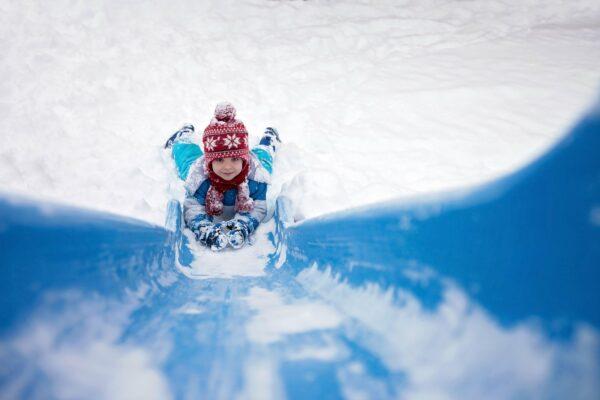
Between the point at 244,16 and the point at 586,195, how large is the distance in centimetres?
542

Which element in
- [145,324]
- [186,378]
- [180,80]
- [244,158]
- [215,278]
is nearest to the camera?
[186,378]

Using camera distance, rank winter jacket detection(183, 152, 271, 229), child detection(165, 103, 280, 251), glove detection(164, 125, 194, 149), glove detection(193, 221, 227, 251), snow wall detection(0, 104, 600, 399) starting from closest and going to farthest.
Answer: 1. snow wall detection(0, 104, 600, 399)
2. glove detection(193, 221, 227, 251)
3. child detection(165, 103, 280, 251)
4. winter jacket detection(183, 152, 271, 229)
5. glove detection(164, 125, 194, 149)

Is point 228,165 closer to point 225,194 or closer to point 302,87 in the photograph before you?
point 225,194

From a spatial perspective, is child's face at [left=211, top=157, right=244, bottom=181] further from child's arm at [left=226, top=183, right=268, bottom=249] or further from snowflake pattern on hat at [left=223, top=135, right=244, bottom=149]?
child's arm at [left=226, top=183, right=268, bottom=249]

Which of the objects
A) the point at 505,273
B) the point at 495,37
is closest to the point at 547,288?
the point at 505,273

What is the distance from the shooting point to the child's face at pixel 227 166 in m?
2.34

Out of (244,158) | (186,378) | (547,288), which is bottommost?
(186,378)

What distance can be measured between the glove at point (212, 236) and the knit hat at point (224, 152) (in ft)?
0.79

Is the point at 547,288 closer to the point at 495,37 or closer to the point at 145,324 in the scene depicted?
the point at 145,324

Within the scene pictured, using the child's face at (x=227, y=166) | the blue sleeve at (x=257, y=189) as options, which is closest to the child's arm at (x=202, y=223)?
the child's face at (x=227, y=166)

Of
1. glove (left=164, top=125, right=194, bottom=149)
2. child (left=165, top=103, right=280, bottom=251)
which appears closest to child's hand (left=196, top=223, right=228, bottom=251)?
child (left=165, top=103, right=280, bottom=251)

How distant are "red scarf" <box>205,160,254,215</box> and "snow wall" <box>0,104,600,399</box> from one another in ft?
4.33

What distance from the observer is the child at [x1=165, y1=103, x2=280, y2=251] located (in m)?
2.27

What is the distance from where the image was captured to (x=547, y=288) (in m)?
0.60
